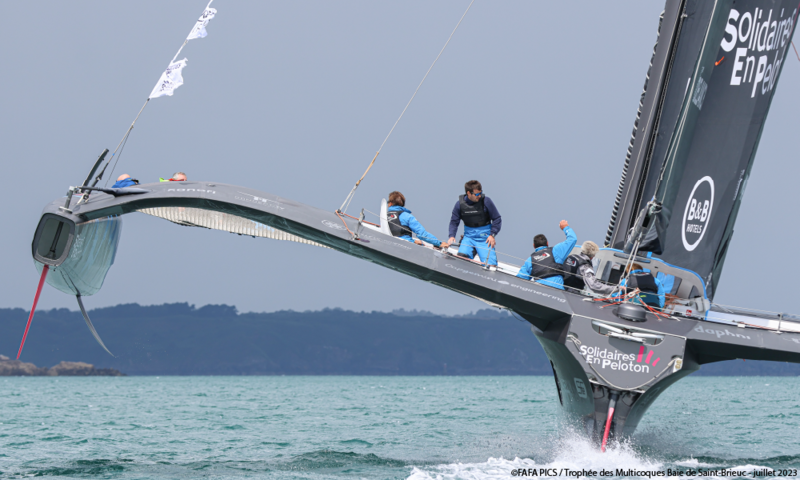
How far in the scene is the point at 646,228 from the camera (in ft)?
21.8

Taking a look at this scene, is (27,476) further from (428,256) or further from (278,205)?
(428,256)

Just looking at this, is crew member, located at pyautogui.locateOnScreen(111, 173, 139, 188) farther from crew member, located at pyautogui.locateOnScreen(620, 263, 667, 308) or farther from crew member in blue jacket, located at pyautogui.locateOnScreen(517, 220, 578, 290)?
crew member, located at pyautogui.locateOnScreen(620, 263, 667, 308)

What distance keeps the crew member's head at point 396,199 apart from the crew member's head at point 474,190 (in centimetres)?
60

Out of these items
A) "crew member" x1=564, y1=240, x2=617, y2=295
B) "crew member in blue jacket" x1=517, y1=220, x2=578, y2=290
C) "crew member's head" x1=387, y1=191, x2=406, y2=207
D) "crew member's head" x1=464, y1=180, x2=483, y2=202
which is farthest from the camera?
"crew member's head" x1=387, y1=191, x2=406, y2=207

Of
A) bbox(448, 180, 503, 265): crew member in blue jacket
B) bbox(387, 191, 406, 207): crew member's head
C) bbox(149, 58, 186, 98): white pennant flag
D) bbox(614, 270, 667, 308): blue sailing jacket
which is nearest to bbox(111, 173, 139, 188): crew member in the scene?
bbox(149, 58, 186, 98): white pennant flag

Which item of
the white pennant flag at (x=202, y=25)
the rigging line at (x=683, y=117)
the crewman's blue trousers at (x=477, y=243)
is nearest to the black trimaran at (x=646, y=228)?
the rigging line at (x=683, y=117)

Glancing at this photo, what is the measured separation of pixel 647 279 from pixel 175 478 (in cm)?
441

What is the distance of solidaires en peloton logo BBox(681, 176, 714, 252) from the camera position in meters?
Result: 7.04

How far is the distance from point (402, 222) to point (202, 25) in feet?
8.40

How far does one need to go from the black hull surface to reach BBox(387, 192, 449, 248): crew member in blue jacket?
39cm

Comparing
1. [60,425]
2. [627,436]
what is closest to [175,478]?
[627,436]

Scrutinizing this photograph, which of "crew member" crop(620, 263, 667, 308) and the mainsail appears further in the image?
the mainsail

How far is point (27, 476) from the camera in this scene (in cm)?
624

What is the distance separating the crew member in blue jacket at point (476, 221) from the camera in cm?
668
